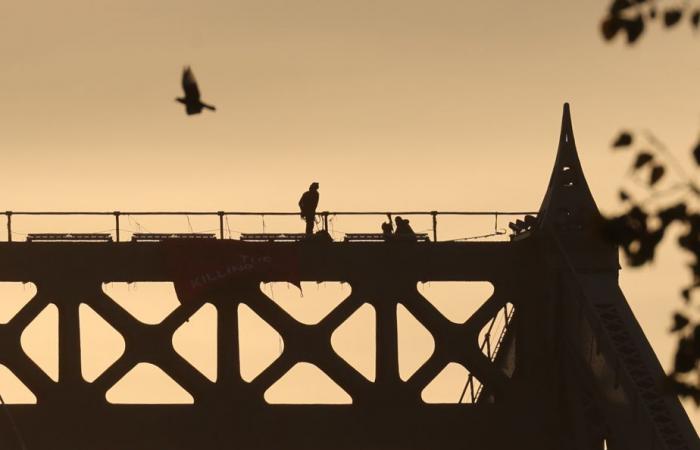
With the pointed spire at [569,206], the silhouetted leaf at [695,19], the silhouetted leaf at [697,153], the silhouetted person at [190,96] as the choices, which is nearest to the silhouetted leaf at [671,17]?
the silhouetted leaf at [695,19]

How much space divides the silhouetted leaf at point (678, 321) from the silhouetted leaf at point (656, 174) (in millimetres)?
893

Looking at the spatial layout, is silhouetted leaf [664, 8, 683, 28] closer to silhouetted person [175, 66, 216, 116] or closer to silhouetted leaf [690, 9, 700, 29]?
silhouetted leaf [690, 9, 700, 29]

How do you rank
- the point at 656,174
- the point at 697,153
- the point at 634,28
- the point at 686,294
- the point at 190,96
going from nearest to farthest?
the point at 697,153 → the point at 656,174 → the point at 686,294 → the point at 634,28 → the point at 190,96

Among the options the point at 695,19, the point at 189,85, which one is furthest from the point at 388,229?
the point at 695,19

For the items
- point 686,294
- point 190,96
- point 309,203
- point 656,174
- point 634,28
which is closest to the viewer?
point 656,174

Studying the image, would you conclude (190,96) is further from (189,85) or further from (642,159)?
(642,159)

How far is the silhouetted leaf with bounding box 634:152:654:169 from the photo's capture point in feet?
45.2

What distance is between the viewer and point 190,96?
3303cm

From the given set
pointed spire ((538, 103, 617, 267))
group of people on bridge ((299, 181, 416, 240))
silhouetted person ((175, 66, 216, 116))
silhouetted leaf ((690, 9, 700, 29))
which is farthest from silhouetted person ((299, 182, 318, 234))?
silhouetted leaf ((690, 9, 700, 29))

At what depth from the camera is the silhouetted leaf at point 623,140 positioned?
13719 mm

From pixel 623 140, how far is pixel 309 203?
119 ft

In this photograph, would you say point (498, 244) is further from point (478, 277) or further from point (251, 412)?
point (251, 412)

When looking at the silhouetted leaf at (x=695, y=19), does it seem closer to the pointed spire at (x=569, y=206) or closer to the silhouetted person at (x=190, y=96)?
the silhouetted person at (x=190, y=96)

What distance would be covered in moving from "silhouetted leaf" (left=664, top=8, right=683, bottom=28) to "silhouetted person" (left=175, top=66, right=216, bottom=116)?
1775 cm
